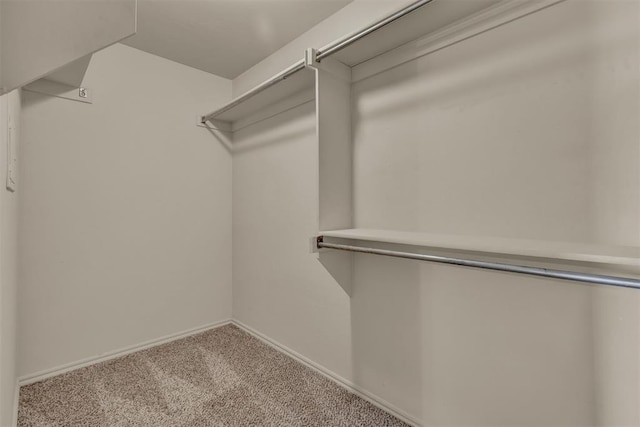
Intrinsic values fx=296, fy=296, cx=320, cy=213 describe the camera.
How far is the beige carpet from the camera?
1.47 m

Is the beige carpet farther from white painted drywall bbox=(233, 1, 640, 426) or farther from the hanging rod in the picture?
the hanging rod

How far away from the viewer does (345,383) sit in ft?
5.70

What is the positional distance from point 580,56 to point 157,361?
2.69 m

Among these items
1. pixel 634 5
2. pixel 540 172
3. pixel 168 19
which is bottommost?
pixel 540 172

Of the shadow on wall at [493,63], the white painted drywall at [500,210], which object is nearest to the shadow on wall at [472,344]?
the white painted drywall at [500,210]

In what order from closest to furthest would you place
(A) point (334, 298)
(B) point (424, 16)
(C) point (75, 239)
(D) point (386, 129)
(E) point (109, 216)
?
(B) point (424, 16) → (D) point (386, 129) → (A) point (334, 298) → (C) point (75, 239) → (E) point (109, 216)

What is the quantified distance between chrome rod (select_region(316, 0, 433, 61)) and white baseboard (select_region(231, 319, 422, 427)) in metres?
1.77

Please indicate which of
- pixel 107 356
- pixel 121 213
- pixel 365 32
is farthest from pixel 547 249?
pixel 107 356

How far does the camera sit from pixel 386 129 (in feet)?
4.97

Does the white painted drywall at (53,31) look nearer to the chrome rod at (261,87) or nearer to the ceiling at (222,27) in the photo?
the chrome rod at (261,87)

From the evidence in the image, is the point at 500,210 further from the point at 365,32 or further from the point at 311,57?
the point at 311,57

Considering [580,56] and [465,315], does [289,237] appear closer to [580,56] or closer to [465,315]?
[465,315]

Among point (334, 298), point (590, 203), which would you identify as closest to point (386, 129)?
point (590, 203)

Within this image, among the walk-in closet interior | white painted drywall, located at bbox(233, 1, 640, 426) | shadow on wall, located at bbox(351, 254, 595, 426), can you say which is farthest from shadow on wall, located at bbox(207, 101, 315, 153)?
shadow on wall, located at bbox(351, 254, 595, 426)
